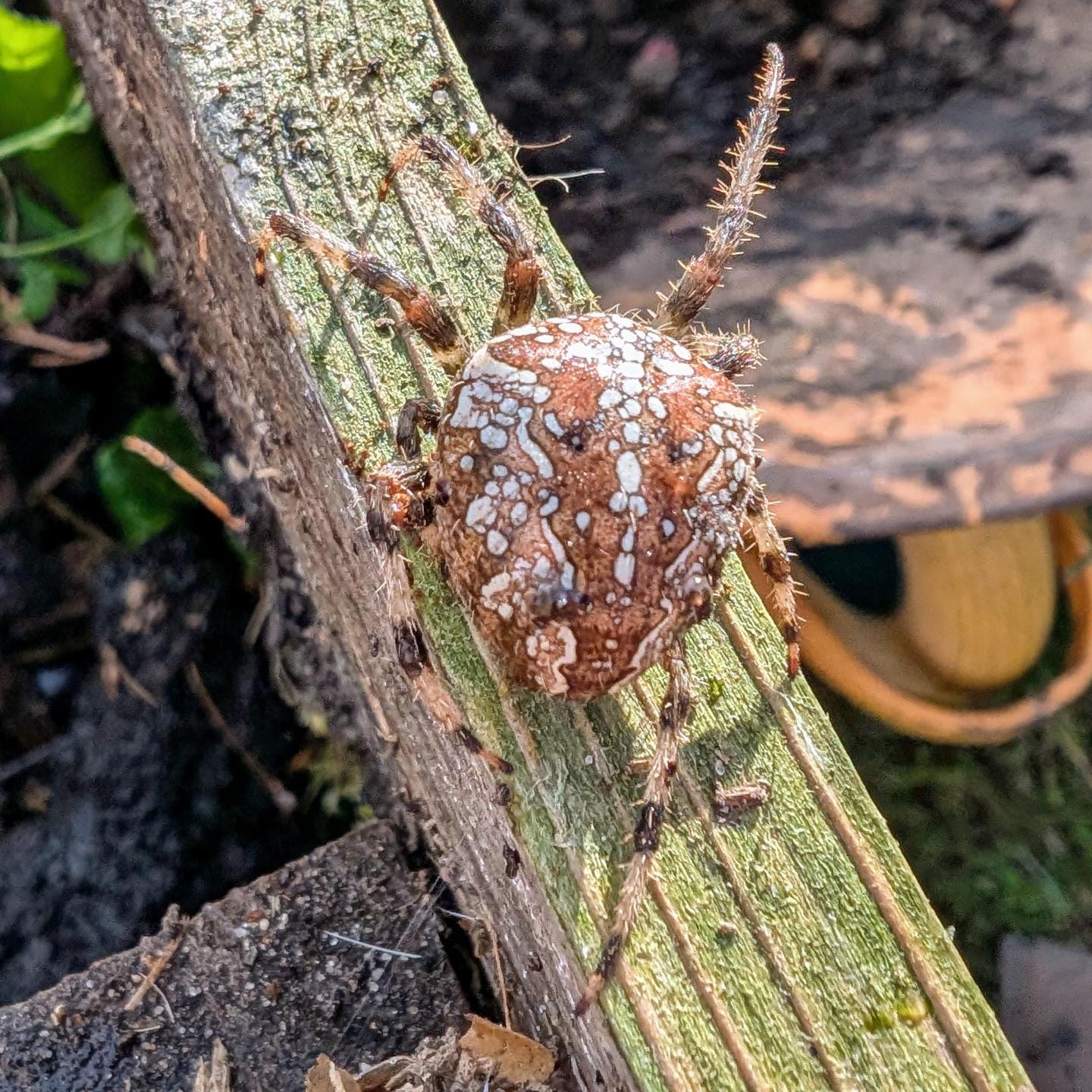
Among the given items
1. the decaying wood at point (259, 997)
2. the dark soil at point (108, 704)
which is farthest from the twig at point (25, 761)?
the decaying wood at point (259, 997)

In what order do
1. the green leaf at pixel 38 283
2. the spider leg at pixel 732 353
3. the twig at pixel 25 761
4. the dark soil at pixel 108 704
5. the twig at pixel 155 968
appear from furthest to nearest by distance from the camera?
the green leaf at pixel 38 283
the twig at pixel 25 761
the dark soil at pixel 108 704
the spider leg at pixel 732 353
the twig at pixel 155 968

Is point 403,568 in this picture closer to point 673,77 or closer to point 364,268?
point 364,268

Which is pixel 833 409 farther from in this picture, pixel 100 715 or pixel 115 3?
pixel 100 715

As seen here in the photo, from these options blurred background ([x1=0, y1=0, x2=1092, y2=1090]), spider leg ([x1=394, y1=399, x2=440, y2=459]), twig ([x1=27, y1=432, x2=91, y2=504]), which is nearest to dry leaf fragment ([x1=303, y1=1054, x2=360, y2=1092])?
blurred background ([x1=0, y1=0, x2=1092, y2=1090])

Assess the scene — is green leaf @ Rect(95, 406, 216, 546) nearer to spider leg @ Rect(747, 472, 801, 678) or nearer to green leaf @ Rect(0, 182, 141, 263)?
green leaf @ Rect(0, 182, 141, 263)

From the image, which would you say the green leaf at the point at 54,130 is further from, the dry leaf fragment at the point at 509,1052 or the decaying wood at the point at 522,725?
the dry leaf fragment at the point at 509,1052

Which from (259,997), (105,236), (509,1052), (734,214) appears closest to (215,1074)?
(259,997)
